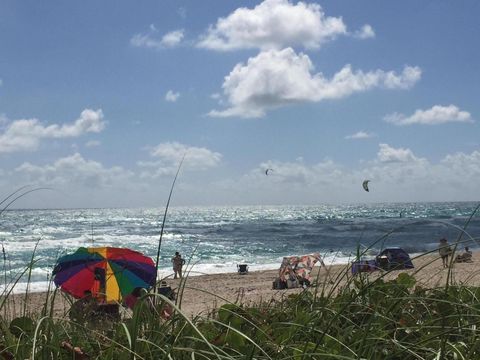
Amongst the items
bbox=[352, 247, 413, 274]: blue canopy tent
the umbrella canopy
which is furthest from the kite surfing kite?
the umbrella canopy

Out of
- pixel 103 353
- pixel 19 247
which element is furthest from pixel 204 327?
pixel 19 247

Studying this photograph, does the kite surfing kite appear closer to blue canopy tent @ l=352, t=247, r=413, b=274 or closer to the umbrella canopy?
blue canopy tent @ l=352, t=247, r=413, b=274

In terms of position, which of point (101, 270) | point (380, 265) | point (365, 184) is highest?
point (365, 184)

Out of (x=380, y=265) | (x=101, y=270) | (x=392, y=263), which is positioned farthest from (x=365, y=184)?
(x=101, y=270)

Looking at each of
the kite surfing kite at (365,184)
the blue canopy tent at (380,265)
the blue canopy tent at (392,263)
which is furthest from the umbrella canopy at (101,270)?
the kite surfing kite at (365,184)

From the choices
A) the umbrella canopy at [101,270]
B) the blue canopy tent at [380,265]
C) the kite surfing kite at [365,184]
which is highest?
the kite surfing kite at [365,184]

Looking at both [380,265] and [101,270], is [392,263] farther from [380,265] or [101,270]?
[101,270]

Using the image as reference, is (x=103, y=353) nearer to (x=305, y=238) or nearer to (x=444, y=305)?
(x=444, y=305)

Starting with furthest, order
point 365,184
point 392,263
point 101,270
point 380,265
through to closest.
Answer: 1. point 101,270
2. point 380,265
3. point 392,263
4. point 365,184

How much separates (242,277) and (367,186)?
63.0 ft

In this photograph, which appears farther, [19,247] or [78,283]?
[19,247]

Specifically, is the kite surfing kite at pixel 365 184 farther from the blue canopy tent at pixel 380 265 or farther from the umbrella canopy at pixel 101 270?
the umbrella canopy at pixel 101 270

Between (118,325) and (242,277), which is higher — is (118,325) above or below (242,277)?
above

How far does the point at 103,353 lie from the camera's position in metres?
1.70
